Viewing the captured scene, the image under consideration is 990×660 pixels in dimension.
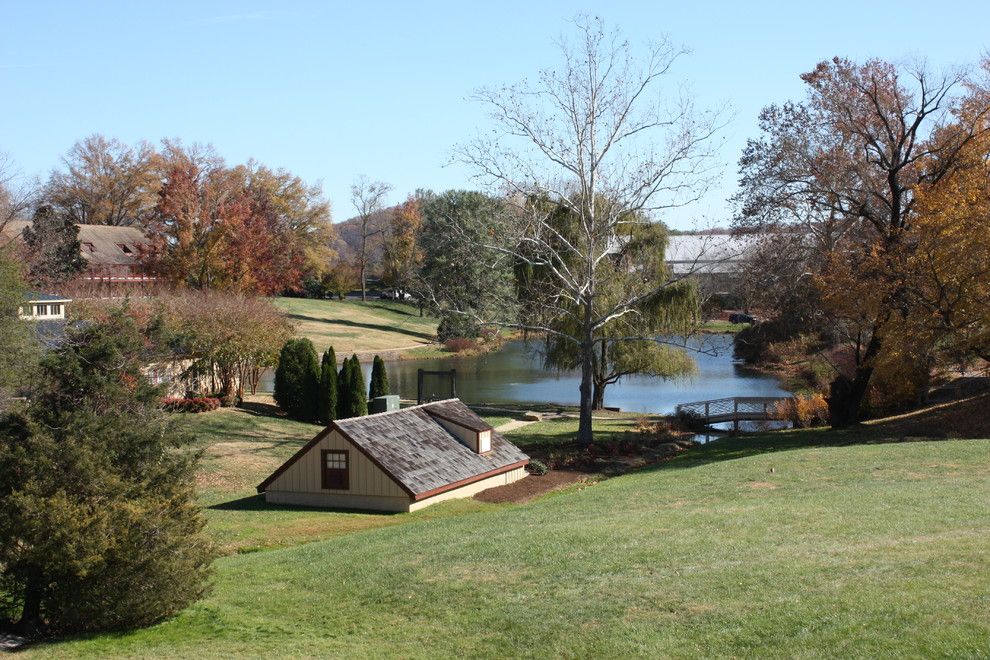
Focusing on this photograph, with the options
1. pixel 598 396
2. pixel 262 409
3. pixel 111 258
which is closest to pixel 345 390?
pixel 262 409

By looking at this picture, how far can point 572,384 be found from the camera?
57.5 metres

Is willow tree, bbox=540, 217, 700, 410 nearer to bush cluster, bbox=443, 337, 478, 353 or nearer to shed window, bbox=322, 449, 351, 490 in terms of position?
shed window, bbox=322, 449, 351, 490

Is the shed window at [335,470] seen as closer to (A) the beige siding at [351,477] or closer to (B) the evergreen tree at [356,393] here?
(A) the beige siding at [351,477]

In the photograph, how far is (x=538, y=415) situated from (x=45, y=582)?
31.3 meters

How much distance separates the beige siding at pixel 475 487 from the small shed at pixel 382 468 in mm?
24

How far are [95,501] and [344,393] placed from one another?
1055 inches

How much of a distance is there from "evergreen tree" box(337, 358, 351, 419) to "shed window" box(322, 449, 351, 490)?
1524 centimetres

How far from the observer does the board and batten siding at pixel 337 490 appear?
24.1m

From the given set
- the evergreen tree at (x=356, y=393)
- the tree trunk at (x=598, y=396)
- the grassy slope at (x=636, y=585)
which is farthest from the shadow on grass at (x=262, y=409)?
the grassy slope at (x=636, y=585)

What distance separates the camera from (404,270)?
10550cm

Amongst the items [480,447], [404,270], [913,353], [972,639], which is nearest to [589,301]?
[480,447]

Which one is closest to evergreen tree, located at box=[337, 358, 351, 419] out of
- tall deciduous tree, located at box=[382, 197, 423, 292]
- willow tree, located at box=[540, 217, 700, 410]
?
willow tree, located at box=[540, 217, 700, 410]

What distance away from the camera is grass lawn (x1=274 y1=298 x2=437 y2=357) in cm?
7806

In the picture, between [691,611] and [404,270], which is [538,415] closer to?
[691,611]
